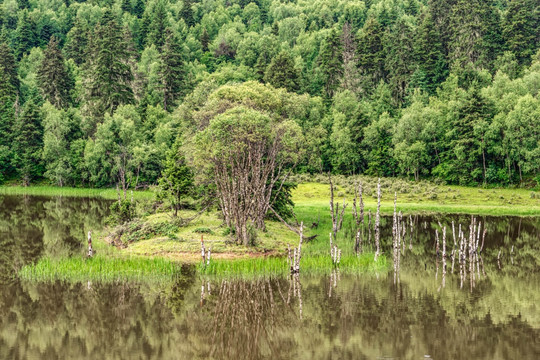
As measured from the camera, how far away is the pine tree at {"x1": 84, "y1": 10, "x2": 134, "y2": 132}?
126938 mm

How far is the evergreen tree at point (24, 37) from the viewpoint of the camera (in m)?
180

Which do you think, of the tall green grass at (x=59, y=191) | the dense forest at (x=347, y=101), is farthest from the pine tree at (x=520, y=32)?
the tall green grass at (x=59, y=191)

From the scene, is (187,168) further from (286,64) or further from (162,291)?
(286,64)

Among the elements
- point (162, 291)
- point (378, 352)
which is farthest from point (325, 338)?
point (162, 291)

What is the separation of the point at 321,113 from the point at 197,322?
101391mm

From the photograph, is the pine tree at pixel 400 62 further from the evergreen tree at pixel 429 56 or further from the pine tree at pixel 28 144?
the pine tree at pixel 28 144

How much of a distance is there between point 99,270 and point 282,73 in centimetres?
9671

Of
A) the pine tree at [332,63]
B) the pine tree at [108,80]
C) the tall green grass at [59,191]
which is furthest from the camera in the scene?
the pine tree at [332,63]

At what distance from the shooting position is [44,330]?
2862 centimetres

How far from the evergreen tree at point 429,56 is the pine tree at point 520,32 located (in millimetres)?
14941

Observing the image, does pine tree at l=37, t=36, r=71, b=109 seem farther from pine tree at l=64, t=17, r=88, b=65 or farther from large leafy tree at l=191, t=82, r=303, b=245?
large leafy tree at l=191, t=82, r=303, b=245

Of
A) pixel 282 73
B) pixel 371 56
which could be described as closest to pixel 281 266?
pixel 282 73

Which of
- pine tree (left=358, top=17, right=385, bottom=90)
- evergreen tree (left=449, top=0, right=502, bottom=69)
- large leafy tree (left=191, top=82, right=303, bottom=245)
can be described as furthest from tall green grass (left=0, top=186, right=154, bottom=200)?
evergreen tree (left=449, top=0, right=502, bottom=69)

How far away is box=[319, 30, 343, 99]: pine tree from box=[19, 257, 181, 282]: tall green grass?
4201 inches
